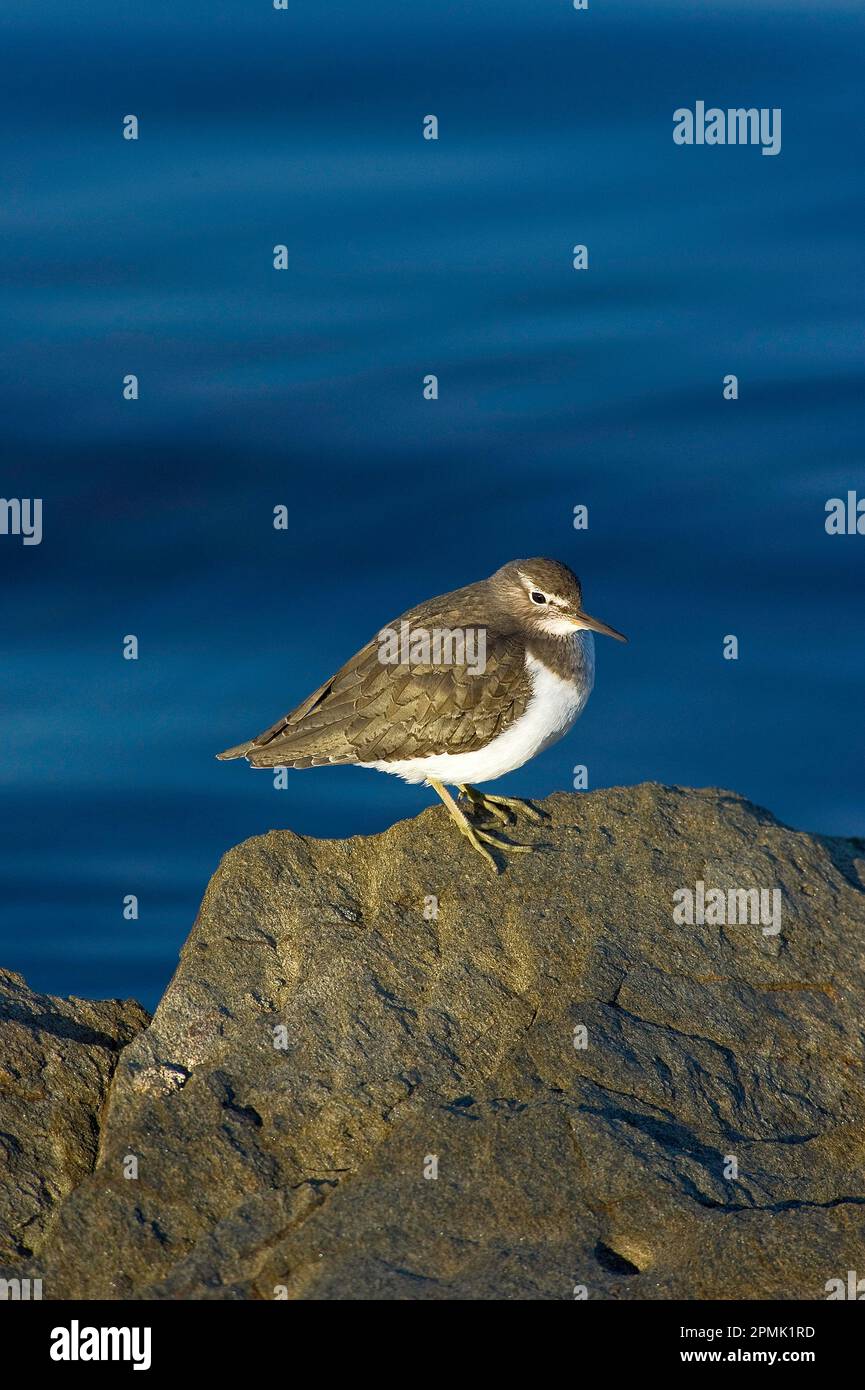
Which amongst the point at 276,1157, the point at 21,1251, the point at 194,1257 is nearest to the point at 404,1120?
the point at 276,1157

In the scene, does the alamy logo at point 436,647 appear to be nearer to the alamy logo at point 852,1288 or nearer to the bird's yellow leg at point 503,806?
the bird's yellow leg at point 503,806

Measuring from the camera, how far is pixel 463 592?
10.3m

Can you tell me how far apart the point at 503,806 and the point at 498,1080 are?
91.7 inches

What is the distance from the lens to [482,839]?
926cm

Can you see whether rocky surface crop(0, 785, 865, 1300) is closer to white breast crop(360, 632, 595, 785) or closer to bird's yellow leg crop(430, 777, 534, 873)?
bird's yellow leg crop(430, 777, 534, 873)

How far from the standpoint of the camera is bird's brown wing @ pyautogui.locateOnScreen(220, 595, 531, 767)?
957 cm

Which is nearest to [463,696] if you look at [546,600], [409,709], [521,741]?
[409,709]

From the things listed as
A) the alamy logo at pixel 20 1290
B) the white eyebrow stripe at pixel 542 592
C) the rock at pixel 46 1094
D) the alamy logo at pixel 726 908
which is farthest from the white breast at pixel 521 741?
the alamy logo at pixel 20 1290

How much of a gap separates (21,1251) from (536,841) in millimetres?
3432

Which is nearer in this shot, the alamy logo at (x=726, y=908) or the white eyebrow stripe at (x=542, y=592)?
the alamy logo at (x=726, y=908)

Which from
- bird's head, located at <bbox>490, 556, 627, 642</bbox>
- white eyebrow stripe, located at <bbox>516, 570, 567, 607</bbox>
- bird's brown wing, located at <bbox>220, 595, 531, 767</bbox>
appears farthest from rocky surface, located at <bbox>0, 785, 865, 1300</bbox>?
white eyebrow stripe, located at <bbox>516, 570, 567, 607</bbox>

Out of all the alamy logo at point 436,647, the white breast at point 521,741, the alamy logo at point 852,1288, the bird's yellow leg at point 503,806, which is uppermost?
the alamy logo at point 436,647

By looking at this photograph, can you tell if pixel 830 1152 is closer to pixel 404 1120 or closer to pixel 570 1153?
pixel 570 1153

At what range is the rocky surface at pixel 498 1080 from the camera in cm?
670
